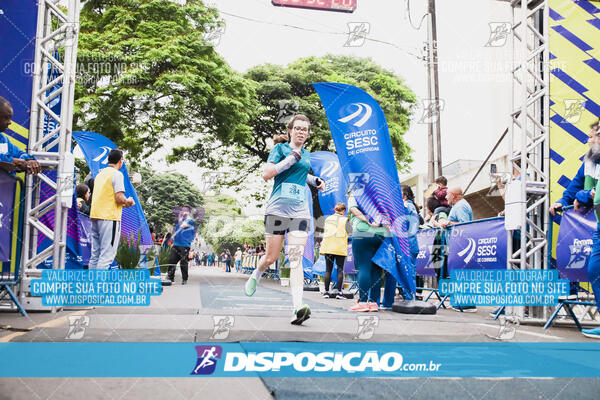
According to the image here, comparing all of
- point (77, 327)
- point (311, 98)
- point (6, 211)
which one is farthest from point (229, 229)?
point (77, 327)

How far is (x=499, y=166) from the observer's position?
13.9 m

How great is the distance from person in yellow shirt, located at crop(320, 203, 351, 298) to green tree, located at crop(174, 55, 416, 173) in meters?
5.88

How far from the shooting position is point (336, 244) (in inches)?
297

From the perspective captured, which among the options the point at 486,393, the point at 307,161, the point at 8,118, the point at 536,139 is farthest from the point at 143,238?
the point at 486,393

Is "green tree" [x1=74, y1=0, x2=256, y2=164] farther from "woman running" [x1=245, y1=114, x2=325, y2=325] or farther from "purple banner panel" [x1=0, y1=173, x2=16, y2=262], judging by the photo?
"woman running" [x1=245, y1=114, x2=325, y2=325]

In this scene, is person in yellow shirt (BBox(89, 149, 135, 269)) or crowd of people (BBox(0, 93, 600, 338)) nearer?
crowd of people (BBox(0, 93, 600, 338))

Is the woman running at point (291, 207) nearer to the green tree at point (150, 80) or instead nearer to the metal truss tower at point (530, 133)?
the metal truss tower at point (530, 133)

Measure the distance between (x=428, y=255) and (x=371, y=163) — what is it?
2274 millimetres

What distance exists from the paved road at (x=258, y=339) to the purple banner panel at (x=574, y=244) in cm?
53

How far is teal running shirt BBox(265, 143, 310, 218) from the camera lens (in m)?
3.87

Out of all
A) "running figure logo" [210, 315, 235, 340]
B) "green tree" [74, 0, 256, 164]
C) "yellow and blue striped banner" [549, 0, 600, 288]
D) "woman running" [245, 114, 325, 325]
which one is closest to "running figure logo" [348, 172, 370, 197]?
"woman running" [245, 114, 325, 325]

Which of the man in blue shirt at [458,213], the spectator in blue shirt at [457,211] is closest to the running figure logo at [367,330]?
the man in blue shirt at [458,213]

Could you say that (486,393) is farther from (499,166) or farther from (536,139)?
(499,166)

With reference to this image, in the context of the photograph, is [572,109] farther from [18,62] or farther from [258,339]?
[18,62]
